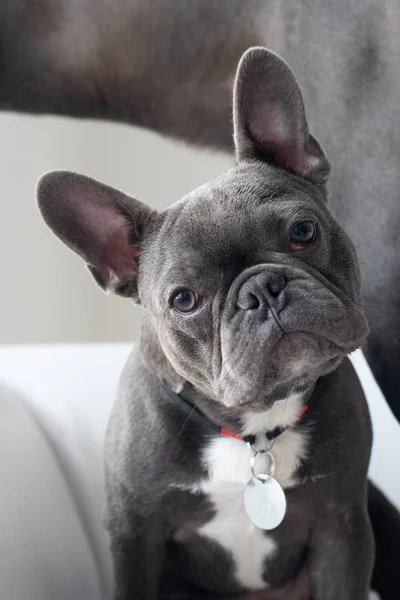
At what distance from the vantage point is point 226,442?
979 mm

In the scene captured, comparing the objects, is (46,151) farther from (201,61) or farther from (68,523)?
(68,523)

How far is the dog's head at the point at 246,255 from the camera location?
828 mm

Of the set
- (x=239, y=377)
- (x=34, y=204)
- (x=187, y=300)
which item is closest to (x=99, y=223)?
(x=187, y=300)

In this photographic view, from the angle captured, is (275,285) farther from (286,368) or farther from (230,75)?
(230,75)

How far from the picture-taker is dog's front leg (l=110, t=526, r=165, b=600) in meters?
0.99

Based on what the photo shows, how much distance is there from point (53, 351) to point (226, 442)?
0.47 metres

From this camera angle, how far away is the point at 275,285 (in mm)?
826

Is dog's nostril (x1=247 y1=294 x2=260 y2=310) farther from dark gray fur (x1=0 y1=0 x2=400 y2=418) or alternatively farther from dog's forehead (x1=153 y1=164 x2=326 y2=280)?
dark gray fur (x1=0 y1=0 x2=400 y2=418)

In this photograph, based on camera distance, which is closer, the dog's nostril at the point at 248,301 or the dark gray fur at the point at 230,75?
the dog's nostril at the point at 248,301

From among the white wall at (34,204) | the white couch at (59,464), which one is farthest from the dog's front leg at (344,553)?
the white wall at (34,204)

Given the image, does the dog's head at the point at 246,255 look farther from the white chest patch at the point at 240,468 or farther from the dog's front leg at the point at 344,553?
the dog's front leg at the point at 344,553

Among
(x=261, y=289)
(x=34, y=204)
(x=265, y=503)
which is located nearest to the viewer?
(x=261, y=289)

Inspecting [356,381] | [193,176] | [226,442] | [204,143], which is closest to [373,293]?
[356,381]

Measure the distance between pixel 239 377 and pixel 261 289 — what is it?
0.08 m
